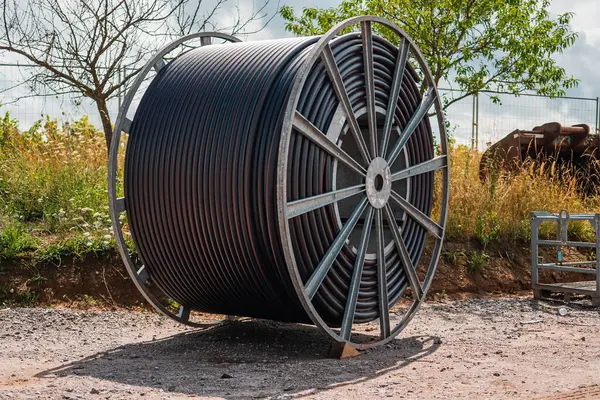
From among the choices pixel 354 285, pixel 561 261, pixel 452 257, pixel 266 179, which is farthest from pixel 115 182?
pixel 561 261

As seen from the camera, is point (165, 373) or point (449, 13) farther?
point (449, 13)

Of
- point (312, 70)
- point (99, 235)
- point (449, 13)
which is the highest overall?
point (449, 13)

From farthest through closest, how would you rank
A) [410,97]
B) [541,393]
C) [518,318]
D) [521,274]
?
[521,274]
[518,318]
[410,97]
[541,393]

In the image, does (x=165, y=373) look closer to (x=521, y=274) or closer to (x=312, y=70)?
(x=312, y=70)

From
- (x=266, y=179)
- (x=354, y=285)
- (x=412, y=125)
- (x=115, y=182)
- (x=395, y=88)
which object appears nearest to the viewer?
(x=266, y=179)

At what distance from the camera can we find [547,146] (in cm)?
1488

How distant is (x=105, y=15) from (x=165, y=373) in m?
6.31

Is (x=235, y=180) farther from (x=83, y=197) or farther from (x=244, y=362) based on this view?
(x=83, y=197)

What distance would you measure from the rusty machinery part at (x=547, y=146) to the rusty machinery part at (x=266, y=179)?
7.20 m

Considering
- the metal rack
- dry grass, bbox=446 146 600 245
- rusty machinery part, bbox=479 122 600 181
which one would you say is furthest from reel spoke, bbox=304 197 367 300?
rusty machinery part, bbox=479 122 600 181

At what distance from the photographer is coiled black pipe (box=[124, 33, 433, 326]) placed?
6305 millimetres

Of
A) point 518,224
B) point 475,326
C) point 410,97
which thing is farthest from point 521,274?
point 410,97

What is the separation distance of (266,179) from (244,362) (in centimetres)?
151

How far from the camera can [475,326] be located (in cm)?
867
